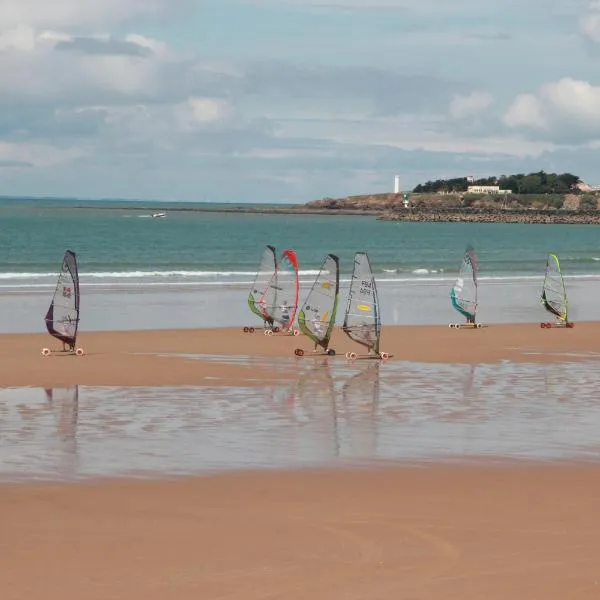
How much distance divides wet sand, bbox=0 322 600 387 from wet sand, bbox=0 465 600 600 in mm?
6881

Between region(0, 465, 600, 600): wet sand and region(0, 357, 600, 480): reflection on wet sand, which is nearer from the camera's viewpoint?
region(0, 465, 600, 600): wet sand

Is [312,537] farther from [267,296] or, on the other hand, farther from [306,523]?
[267,296]

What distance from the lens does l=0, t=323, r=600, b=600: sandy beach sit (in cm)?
770

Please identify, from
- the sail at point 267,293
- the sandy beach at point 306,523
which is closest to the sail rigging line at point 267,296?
the sail at point 267,293

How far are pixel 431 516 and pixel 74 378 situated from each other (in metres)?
8.97

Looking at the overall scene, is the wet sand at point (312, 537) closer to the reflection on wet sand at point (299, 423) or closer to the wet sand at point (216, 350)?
the reflection on wet sand at point (299, 423)

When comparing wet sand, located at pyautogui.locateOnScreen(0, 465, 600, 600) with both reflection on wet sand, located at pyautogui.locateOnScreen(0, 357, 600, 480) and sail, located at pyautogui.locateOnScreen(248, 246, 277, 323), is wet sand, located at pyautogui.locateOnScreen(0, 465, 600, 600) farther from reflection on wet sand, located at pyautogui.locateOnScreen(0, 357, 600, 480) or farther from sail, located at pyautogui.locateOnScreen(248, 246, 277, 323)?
sail, located at pyautogui.locateOnScreen(248, 246, 277, 323)

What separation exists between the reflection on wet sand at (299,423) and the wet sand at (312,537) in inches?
35.8

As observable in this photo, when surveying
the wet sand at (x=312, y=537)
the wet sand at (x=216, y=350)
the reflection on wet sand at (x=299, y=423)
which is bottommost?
the wet sand at (x=312, y=537)

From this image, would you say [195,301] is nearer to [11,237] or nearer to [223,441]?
[223,441]

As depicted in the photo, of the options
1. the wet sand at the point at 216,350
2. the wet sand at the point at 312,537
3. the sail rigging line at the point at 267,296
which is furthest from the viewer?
the sail rigging line at the point at 267,296

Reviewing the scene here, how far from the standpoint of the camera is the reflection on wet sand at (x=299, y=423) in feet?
38.2

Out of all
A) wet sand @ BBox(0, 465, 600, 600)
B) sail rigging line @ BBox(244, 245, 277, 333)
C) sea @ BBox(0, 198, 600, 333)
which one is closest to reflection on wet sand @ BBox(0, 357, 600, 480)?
wet sand @ BBox(0, 465, 600, 600)

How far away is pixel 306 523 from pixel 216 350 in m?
12.6
